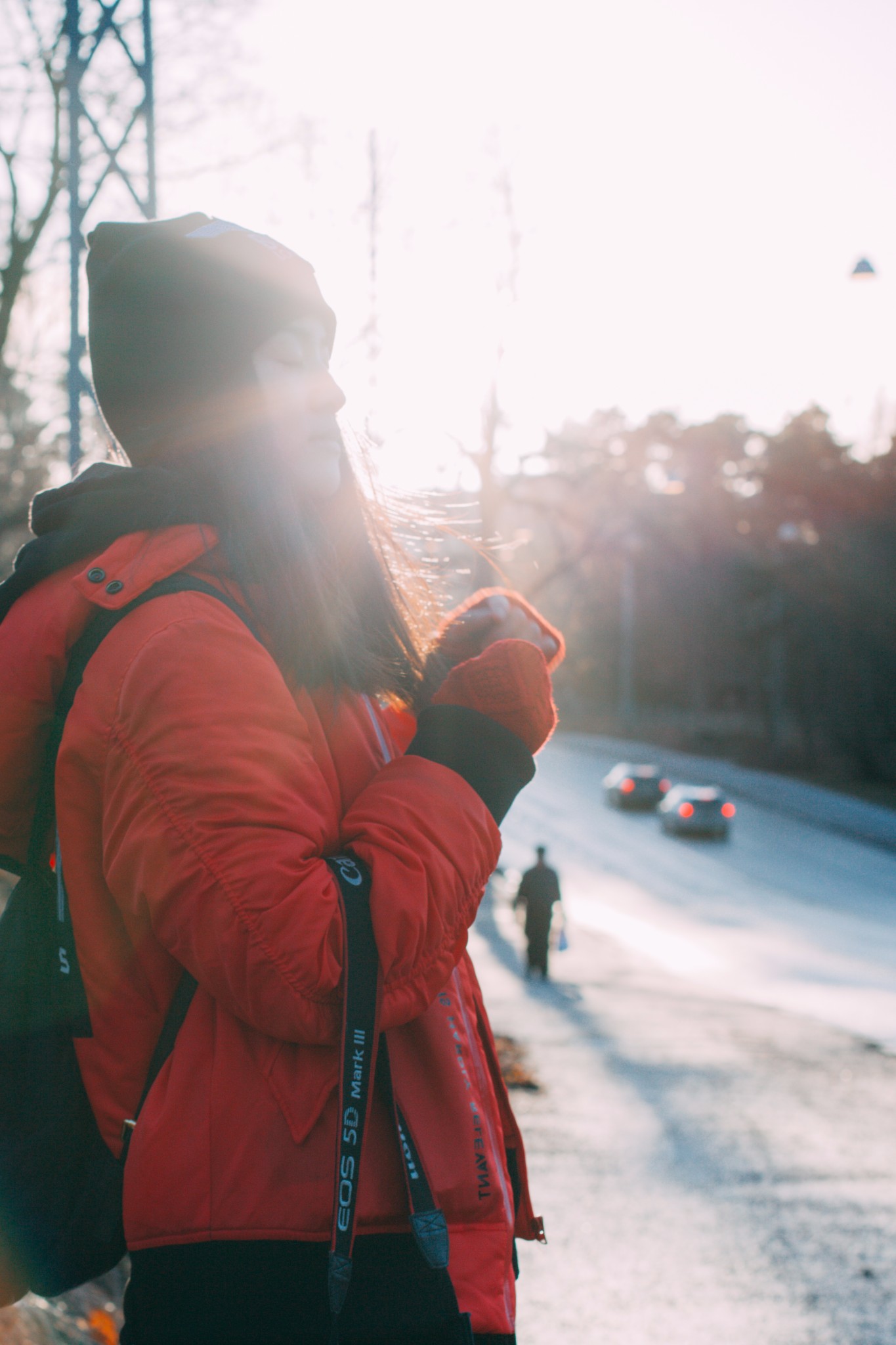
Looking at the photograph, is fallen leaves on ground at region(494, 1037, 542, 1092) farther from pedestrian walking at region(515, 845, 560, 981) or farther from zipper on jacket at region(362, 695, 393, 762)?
zipper on jacket at region(362, 695, 393, 762)

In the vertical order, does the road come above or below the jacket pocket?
below

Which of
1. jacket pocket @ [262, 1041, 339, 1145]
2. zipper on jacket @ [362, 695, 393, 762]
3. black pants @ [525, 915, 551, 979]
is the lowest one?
black pants @ [525, 915, 551, 979]

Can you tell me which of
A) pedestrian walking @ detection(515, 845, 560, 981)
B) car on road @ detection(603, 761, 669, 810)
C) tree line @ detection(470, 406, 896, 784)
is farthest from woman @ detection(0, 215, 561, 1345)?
car on road @ detection(603, 761, 669, 810)

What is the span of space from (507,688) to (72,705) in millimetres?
524

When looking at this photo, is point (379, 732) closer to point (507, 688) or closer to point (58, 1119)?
point (507, 688)

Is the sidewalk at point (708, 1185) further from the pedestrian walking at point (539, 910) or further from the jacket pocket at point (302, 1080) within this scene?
the jacket pocket at point (302, 1080)

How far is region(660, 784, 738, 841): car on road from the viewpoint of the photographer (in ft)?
82.9

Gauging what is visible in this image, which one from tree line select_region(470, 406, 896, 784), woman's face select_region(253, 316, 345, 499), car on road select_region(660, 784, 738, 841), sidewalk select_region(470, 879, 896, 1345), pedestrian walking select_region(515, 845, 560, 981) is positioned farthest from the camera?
tree line select_region(470, 406, 896, 784)

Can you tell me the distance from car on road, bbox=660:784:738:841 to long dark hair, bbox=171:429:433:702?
80.8 ft

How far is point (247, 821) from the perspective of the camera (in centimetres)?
113

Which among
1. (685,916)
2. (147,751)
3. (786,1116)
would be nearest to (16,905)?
(147,751)

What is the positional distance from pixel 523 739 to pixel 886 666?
125 ft

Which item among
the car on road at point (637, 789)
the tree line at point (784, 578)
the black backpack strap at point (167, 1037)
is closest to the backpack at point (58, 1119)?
the black backpack strap at point (167, 1037)

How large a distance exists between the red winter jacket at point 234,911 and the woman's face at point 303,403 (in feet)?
0.66
